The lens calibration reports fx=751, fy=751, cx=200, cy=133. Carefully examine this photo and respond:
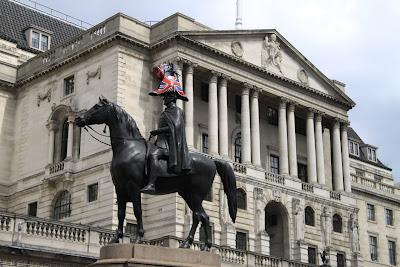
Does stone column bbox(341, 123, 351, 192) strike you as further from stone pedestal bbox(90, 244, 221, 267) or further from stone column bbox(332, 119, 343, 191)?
stone pedestal bbox(90, 244, 221, 267)

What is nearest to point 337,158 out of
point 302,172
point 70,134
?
point 302,172

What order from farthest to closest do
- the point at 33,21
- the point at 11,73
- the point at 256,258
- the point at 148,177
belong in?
the point at 33,21 → the point at 11,73 → the point at 256,258 → the point at 148,177

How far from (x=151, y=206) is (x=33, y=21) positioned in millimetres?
25065

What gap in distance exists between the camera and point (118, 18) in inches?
1921

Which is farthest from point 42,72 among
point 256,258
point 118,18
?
point 256,258

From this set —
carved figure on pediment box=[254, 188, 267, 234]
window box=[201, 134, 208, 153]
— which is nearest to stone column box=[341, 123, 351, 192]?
carved figure on pediment box=[254, 188, 267, 234]

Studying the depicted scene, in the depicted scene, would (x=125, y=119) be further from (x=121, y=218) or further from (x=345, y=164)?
(x=345, y=164)

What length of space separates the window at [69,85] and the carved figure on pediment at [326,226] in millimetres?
20310

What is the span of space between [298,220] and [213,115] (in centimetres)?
986

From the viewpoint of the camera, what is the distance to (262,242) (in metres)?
50.0

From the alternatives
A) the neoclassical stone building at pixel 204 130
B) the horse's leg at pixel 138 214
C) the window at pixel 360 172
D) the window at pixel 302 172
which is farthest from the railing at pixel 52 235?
the window at pixel 360 172

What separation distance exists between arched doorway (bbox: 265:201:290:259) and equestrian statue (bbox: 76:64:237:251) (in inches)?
1441

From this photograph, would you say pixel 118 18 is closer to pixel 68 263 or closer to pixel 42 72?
pixel 42 72

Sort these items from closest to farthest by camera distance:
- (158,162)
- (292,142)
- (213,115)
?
(158,162) < (213,115) < (292,142)
